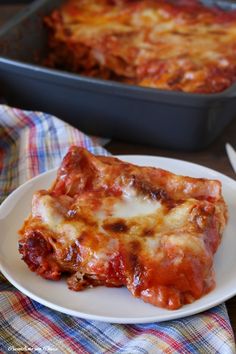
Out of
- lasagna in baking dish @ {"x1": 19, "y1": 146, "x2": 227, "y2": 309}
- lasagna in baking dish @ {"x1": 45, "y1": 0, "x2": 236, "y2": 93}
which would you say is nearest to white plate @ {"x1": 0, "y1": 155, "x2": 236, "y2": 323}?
lasagna in baking dish @ {"x1": 19, "y1": 146, "x2": 227, "y2": 309}

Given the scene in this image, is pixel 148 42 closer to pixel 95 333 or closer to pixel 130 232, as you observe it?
pixel 130 232

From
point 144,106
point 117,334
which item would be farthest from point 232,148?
point 117,334

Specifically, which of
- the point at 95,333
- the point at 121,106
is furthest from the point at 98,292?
the point at 121,106

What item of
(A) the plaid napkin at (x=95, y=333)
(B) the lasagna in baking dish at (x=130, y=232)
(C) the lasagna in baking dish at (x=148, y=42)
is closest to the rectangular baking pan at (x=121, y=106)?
(C) the lasagna in baking dish at (x=148, y=42)

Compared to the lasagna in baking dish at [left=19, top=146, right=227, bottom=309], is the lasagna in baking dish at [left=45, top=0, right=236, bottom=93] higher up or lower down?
lower down

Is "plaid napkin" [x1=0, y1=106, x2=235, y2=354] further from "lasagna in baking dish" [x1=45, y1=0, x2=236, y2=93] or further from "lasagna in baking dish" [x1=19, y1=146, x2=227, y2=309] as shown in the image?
"lasagna in baking dish" [x1=45, y1=0, x2=236, y2=93]

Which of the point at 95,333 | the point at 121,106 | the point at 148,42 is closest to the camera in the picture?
the point at 95,333
